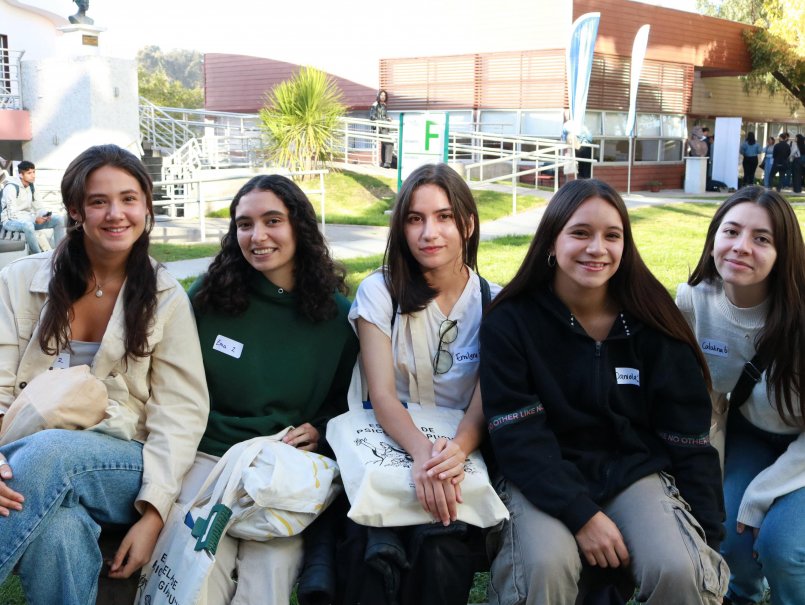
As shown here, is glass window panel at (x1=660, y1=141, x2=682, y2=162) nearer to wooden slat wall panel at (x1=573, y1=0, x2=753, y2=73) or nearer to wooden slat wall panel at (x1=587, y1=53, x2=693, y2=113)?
wooden slat wall panel at (x1=587, y1=53, x2=693, y2=113)

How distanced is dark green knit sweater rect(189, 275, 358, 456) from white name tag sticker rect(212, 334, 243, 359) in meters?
0.01

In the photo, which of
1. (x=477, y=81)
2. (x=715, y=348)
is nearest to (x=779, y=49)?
(x=477, y=81)

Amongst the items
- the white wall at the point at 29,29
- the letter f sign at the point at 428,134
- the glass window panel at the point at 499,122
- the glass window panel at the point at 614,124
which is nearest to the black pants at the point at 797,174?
the glass window panel at the point at 614,124

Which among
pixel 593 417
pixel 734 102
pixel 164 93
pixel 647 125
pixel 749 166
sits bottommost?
pixel 593 417

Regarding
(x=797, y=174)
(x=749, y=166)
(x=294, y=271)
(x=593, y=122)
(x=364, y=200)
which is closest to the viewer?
(x=294, y=271)

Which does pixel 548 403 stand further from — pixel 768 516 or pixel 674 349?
pixel 768 516

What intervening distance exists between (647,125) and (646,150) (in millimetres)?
778

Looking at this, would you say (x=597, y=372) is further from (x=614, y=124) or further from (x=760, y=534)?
(x=614, y=124)

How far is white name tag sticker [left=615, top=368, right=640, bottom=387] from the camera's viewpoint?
2701 mm

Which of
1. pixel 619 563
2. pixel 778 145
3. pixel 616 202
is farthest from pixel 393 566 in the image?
pixel 778 145

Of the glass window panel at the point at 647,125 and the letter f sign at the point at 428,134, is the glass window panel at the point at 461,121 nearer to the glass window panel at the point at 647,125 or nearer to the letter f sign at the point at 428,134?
the glass window panel at the point at 647,125

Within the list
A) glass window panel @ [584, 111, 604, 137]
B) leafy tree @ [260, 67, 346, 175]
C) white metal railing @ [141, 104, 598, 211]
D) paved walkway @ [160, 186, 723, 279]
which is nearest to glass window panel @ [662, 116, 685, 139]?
glass window panel @ [584, 111, 604, 137]

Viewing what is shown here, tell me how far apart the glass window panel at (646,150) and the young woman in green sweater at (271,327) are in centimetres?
2315

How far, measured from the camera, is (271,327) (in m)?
3.03
